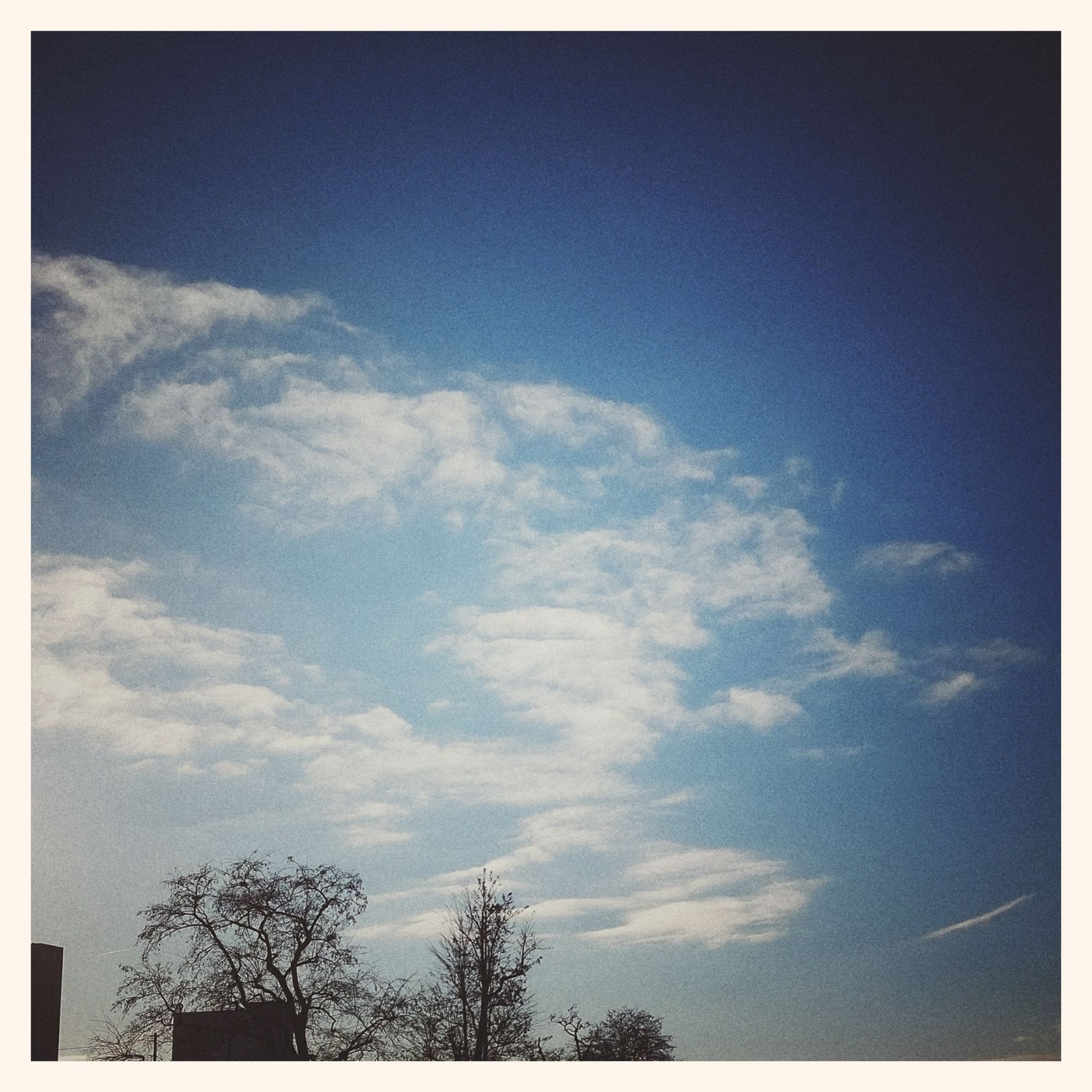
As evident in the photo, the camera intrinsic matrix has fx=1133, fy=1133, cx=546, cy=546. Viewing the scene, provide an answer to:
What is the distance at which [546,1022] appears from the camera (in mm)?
15344

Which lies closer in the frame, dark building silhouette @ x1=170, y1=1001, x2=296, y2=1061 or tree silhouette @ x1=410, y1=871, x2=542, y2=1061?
dark building silhouette @ x1=170, y1=1001, x2=296, y2=1061

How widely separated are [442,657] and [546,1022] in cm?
513

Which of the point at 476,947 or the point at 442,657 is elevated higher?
the point at 442,657

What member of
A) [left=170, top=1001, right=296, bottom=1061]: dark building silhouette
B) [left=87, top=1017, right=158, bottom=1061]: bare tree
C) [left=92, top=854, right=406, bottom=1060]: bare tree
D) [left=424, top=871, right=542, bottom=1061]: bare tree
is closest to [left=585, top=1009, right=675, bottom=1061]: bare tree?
[left=424, top=871, right=542, bottom=1061]: bare tree

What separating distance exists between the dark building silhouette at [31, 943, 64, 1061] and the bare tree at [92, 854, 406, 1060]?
0.84 m

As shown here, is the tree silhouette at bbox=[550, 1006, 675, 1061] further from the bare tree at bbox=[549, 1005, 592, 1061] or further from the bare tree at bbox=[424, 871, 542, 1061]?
the bare tree at bbox=[424, 871, 542, 1061]

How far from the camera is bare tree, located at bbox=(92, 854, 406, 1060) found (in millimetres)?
14812

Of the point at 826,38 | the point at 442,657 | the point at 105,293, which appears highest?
the point at 826,38

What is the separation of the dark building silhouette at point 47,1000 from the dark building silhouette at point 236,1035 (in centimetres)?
157

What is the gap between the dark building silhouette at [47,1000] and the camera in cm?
1448
